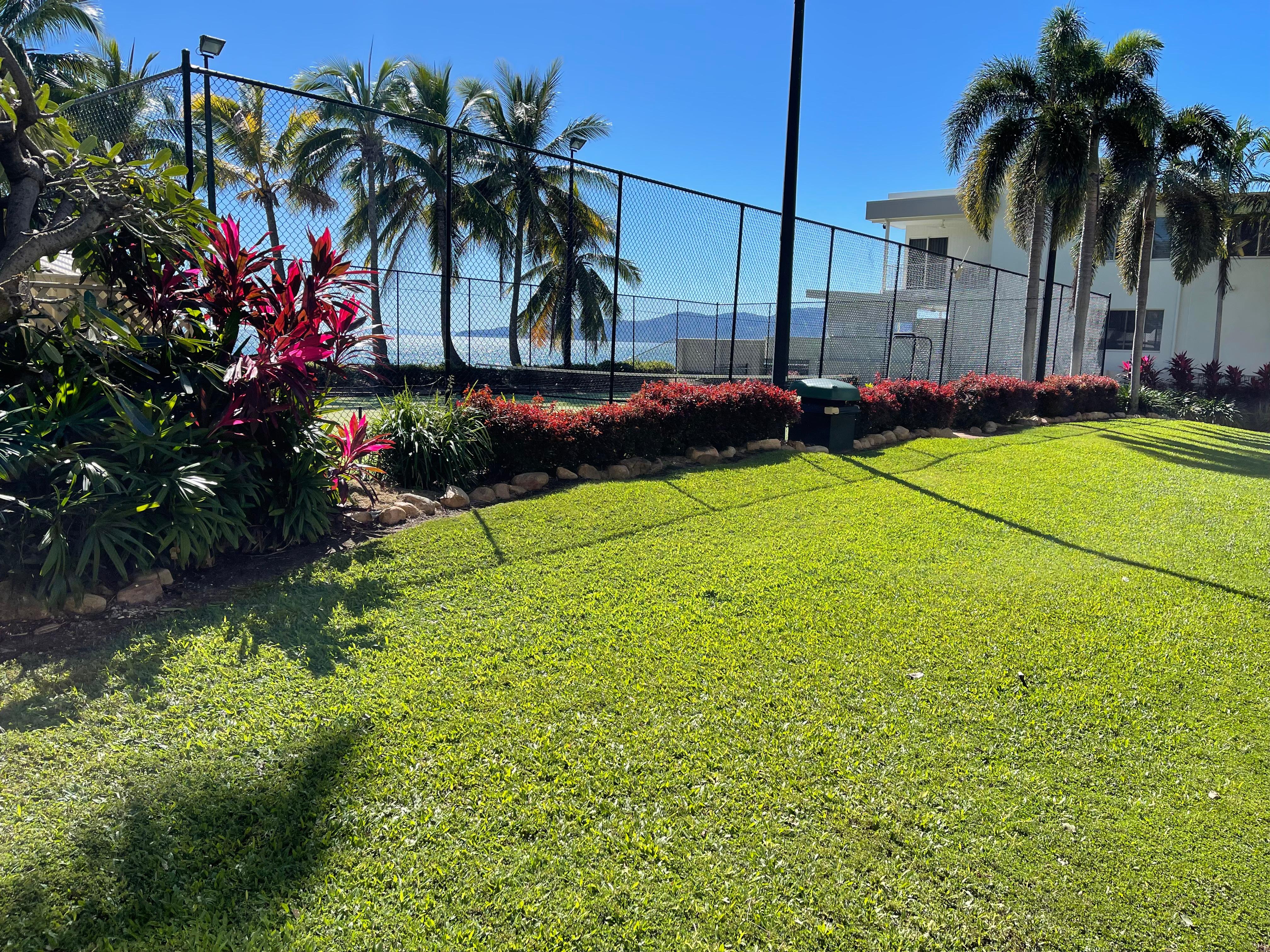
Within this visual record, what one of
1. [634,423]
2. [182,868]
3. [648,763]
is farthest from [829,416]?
[182,868]

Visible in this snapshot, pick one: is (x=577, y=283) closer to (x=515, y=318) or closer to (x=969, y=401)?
(x=515, y=318)

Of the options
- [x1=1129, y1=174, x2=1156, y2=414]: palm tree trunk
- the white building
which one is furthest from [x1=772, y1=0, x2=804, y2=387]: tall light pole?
the white building

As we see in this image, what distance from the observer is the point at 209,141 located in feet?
18.1

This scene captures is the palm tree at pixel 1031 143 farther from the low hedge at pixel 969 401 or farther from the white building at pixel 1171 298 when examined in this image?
the white building at pixel 1171 298

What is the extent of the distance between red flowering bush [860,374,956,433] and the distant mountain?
13.6ft

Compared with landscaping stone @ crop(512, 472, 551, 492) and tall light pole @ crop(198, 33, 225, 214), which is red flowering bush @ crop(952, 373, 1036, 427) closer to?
landscaping stone @ crop(512, 472, 551, 492)

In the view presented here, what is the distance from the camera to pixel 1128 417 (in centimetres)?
1880

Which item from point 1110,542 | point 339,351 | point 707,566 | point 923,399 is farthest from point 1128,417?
point 339,351

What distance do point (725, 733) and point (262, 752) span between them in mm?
1677

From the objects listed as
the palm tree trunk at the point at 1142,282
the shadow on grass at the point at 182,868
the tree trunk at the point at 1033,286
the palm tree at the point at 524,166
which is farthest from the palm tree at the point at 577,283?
the shadow on grass at the point at 182,868

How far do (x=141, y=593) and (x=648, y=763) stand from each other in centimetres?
289

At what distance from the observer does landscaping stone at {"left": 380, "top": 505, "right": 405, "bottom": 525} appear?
554cm

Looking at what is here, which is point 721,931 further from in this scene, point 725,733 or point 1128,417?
point 1128,417

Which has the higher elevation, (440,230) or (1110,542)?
(440,230)
